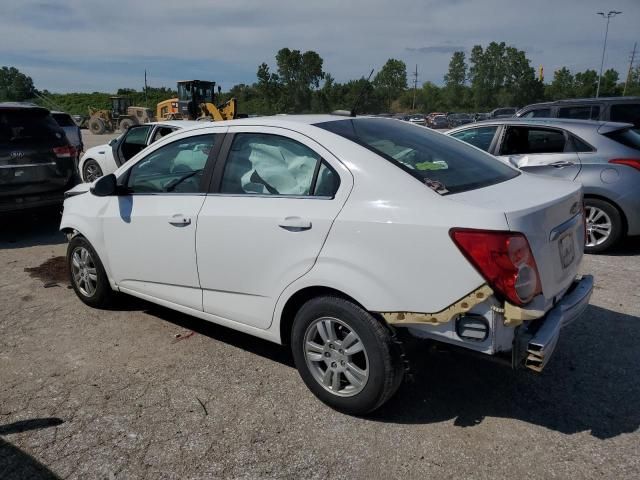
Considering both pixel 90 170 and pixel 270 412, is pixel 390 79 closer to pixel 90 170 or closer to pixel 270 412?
pixel 90 170

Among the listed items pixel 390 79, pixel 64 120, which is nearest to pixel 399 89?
pixel 390 79

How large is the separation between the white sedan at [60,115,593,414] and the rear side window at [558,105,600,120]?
578 centimetres

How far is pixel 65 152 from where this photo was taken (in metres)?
7.57

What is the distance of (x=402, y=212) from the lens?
2.67m

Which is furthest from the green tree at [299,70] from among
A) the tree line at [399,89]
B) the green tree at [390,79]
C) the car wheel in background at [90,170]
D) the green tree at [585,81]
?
the car wheel in background at [90,170]

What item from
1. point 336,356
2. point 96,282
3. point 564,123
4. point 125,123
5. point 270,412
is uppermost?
point 564,123

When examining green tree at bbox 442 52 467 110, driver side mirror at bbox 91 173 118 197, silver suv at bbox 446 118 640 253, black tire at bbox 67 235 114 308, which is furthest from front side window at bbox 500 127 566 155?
green tree at bbox 442 52 467 110

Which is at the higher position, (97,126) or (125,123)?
(125,123)

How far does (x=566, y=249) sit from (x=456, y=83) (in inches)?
3978

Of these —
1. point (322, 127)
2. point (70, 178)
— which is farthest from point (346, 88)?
point (322, 127)

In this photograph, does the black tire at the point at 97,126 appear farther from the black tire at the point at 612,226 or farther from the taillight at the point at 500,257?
the taillight at the point at 500,257

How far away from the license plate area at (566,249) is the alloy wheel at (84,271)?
11.9 feet

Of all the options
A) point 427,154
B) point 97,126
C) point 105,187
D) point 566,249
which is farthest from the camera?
point 97,126

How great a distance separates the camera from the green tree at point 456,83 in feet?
292
